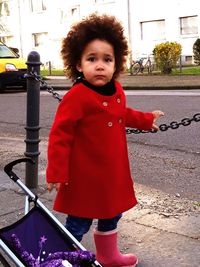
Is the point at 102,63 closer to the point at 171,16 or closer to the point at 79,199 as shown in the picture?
the point at 79,199

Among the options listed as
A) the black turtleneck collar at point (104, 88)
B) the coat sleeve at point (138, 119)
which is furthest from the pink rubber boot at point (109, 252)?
the black turtleneck collar at point (104, 88)

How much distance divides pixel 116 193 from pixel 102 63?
2.56 feet

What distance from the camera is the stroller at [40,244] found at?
2.62m

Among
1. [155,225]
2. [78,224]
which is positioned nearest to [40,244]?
[78,224]

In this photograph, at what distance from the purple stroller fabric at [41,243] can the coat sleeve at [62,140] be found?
9.5 inches

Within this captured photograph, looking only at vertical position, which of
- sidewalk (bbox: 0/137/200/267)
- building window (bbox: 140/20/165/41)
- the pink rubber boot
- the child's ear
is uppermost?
building window (bbox: 140/20/165/41)

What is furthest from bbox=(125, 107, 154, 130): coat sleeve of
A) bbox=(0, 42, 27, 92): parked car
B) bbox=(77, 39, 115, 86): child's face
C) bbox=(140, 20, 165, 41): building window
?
bbox=(140, 20, 165, 41): building window

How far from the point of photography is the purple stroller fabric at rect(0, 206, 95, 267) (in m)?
2.64

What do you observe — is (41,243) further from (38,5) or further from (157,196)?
(38,5)

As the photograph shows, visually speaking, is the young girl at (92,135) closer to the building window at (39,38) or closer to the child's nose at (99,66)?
the child's nose at (99,66)

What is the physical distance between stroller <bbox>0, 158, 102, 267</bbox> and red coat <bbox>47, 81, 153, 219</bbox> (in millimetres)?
292

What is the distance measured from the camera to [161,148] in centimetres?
757

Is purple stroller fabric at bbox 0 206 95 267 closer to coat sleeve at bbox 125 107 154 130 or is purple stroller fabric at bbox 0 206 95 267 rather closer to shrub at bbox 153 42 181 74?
coat sleeve at bbox 125 107 154 130

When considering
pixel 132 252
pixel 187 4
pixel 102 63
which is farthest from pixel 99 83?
pixel 187 4
